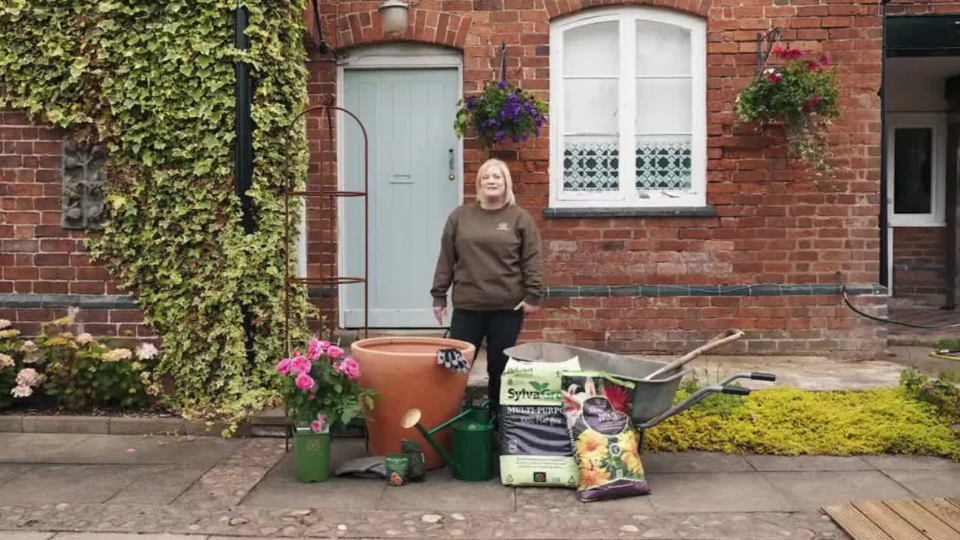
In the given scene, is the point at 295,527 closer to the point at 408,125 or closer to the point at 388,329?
the point at 388,329

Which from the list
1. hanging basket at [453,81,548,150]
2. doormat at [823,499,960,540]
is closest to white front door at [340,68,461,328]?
hanging basket at [453,81,548,150]

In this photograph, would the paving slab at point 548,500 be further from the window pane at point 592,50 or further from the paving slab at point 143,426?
the window pane at point 592,50

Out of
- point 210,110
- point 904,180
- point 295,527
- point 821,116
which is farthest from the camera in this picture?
point 904,180

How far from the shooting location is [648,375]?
16.5ft

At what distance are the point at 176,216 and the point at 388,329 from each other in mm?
2419

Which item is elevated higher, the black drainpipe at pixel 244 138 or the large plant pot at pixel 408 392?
the black drainpipe at pixel 244 138

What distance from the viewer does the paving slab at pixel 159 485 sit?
4648 millimetres

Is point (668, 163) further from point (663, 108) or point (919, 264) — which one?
point (919, 264)

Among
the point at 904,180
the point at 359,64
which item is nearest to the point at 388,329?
the point at 359,64

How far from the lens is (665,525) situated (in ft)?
14.1

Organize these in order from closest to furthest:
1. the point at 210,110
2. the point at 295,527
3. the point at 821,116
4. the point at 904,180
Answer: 1. the point at 295,527
2. the point at 210,110
3. the point at 821,116
4. the point at 904,180

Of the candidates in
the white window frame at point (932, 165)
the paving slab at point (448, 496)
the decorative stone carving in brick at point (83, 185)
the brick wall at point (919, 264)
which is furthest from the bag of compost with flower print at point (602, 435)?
the white window frame at point (932, 165)

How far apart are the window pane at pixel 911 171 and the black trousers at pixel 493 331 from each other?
295 inches

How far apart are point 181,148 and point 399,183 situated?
2247 millimetres
